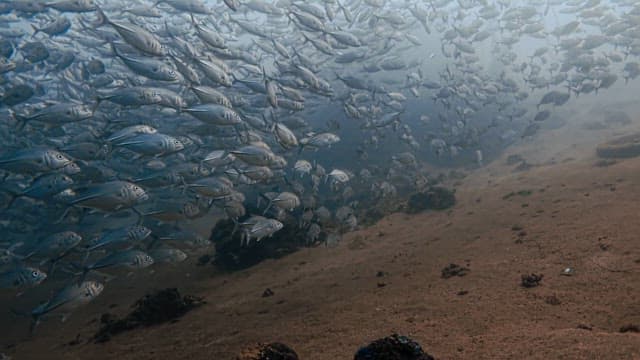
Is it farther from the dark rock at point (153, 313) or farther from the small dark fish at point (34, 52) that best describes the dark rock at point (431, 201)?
the small dark fish at point (34, 52)

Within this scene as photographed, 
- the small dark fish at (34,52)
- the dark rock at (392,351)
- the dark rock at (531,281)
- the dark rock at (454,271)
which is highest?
the dark rock at (392,351)

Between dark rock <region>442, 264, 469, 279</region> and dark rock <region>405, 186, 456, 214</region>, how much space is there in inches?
245

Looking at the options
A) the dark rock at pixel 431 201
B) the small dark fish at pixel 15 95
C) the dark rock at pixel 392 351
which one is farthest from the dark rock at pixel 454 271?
the small dark fish at pixel 15 95

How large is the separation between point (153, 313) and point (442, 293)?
492 cm

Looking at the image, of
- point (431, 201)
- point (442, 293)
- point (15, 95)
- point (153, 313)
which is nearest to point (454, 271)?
point (442, 293)

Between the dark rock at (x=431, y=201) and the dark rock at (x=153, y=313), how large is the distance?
7502 mm

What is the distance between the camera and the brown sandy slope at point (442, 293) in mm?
4133

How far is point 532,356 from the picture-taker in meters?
3.41

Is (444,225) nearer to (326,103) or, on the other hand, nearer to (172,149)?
(172,149)

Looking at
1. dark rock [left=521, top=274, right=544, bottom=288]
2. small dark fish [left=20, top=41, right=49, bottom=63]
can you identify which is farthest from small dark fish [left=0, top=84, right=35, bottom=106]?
dark rock [left=521, top=274, right=544, bottom=288]

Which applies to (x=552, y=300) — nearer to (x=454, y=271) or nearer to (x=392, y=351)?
(x=454, y=271)

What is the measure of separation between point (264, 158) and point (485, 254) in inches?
171

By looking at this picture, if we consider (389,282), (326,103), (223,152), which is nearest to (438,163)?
(326,103)

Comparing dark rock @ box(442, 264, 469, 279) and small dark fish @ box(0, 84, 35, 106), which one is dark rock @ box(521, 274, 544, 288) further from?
small dark fish @ box(0, 84, 35, 106)
